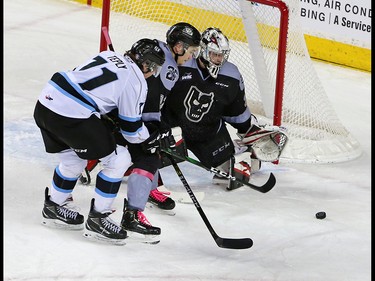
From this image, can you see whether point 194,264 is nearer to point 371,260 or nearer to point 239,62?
point 371,260

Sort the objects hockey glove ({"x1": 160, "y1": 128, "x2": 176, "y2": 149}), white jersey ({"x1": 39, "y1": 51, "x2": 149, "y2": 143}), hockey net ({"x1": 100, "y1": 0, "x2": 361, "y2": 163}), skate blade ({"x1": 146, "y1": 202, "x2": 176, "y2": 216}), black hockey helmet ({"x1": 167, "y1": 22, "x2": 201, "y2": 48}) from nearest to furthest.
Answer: white jersey ({"x1": 39, "y1": 51, "x2": 149, "y2": 143}), hockey glove ({"x1": 160, "y1": 128, "x2": 176, "y2": 149}), black hockey helmet ({"x1": 167, "y1": 22, "x2": 201, "y2": 48}), skate blade ({"x1": 146, "y1": 202, "x2": 176, "y2": 216}), hockey net ({"x1": 100, "y1": 0, "x2": 361, "y2": 163})

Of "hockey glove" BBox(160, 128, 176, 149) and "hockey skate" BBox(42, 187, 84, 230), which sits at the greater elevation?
"hockey glove" BBox(160, 128, 176, 149)

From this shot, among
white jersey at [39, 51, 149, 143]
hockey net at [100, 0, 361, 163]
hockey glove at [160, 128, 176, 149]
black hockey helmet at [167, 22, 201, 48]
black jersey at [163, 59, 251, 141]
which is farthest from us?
hockey net at [100, 0, 361, 163]

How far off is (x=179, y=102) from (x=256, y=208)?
591mm

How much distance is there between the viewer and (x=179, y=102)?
5.01 metres

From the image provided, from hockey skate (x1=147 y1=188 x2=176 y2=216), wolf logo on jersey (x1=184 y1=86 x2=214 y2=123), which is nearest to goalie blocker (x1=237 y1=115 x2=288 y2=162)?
wolf logo on jersey (x1=184 y1=86 x2=214 y2=123)

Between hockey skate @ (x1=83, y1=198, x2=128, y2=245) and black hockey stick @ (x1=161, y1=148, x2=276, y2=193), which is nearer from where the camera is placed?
hockey skate @ (x1=83, y1=198, x2=128, y2=245)

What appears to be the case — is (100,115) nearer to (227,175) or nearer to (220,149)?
(227,175)

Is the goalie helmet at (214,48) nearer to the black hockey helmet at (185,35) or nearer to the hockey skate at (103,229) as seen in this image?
the black hockey helmet at (185,35)

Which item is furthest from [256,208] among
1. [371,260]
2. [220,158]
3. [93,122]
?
[93,122]

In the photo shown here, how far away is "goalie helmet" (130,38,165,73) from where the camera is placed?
426 centimetres

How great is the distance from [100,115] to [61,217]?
45 centimetres

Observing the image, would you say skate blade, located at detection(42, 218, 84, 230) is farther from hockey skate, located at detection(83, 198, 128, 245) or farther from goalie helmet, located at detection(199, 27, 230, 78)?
goalie helmet, located at detection(199, 27, 230, 78)

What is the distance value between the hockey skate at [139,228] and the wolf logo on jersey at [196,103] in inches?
29.3
